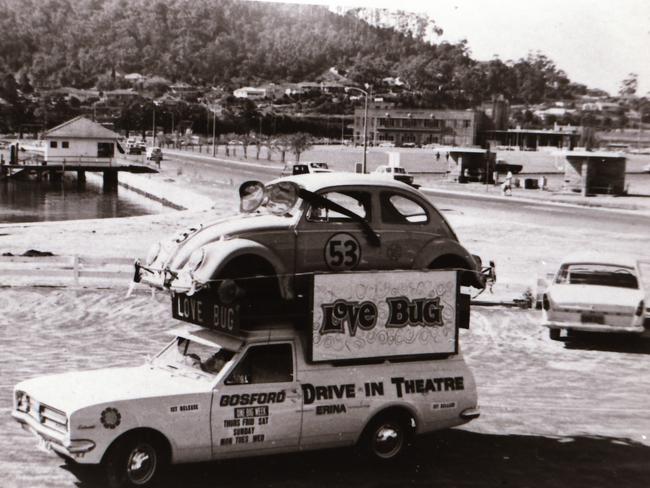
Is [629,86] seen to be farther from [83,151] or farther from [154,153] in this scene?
[83,151]

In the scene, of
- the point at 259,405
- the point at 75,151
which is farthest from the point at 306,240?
the point at 75,151

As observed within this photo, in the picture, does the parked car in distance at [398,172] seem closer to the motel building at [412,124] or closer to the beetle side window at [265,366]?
the motel building at [412,124]

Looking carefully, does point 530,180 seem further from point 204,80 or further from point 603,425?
point 603,425

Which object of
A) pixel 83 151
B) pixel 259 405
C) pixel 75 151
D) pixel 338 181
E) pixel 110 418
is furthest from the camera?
pixel 75 151

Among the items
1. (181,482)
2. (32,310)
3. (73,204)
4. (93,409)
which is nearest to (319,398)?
(181,482)

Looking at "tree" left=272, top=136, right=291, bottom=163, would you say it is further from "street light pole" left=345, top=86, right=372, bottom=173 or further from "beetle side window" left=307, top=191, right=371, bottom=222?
"beetle side window" left=307, top=191, right=371, bottom=222
